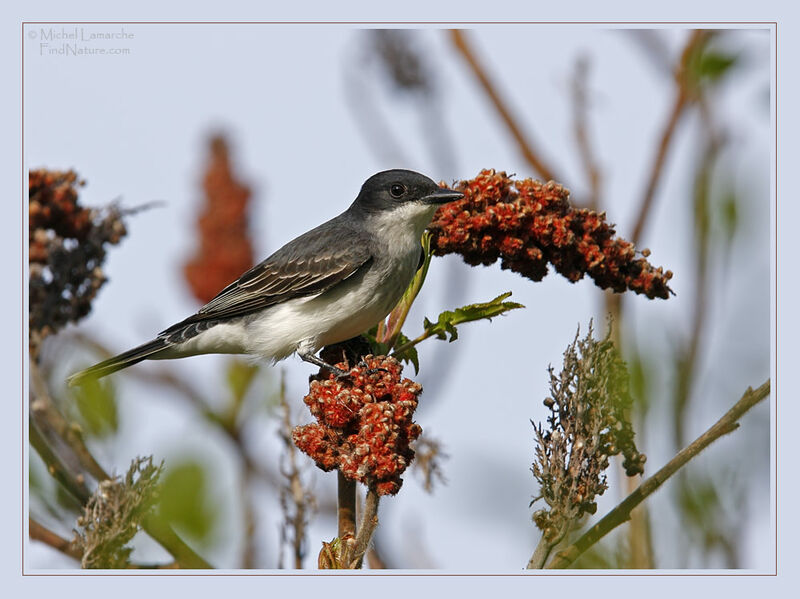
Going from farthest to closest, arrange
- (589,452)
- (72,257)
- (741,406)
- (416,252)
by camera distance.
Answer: (416,252), (72,257), (589,452), (741,406)

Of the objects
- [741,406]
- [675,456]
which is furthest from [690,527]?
[741,406]

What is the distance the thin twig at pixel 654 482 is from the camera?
95.5 inches

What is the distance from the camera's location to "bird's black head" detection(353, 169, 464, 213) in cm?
552

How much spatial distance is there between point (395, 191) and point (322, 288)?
81 centimetres

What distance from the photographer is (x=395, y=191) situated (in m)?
6.10

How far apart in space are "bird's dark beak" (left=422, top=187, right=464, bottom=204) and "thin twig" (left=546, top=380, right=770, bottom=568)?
211 centimetres

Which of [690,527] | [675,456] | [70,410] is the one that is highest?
[70,410]

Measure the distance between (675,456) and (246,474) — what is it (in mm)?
3185

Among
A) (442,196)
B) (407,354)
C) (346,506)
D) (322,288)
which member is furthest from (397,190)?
(346,506)

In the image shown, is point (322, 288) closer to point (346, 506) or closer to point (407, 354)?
point (407, 354)

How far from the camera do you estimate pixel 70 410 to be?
3.33 meters

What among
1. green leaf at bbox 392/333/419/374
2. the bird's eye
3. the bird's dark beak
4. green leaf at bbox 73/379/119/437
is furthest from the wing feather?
green leaf at bbox 73/379/119/437

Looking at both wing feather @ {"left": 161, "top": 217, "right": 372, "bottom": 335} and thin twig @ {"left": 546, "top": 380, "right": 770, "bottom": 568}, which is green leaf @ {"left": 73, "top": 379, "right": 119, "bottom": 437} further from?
wing feather @ {"left": 161, "top": 217, "right": 372, "bottom": 335}

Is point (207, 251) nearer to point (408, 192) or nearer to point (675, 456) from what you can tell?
point (408, 192)
